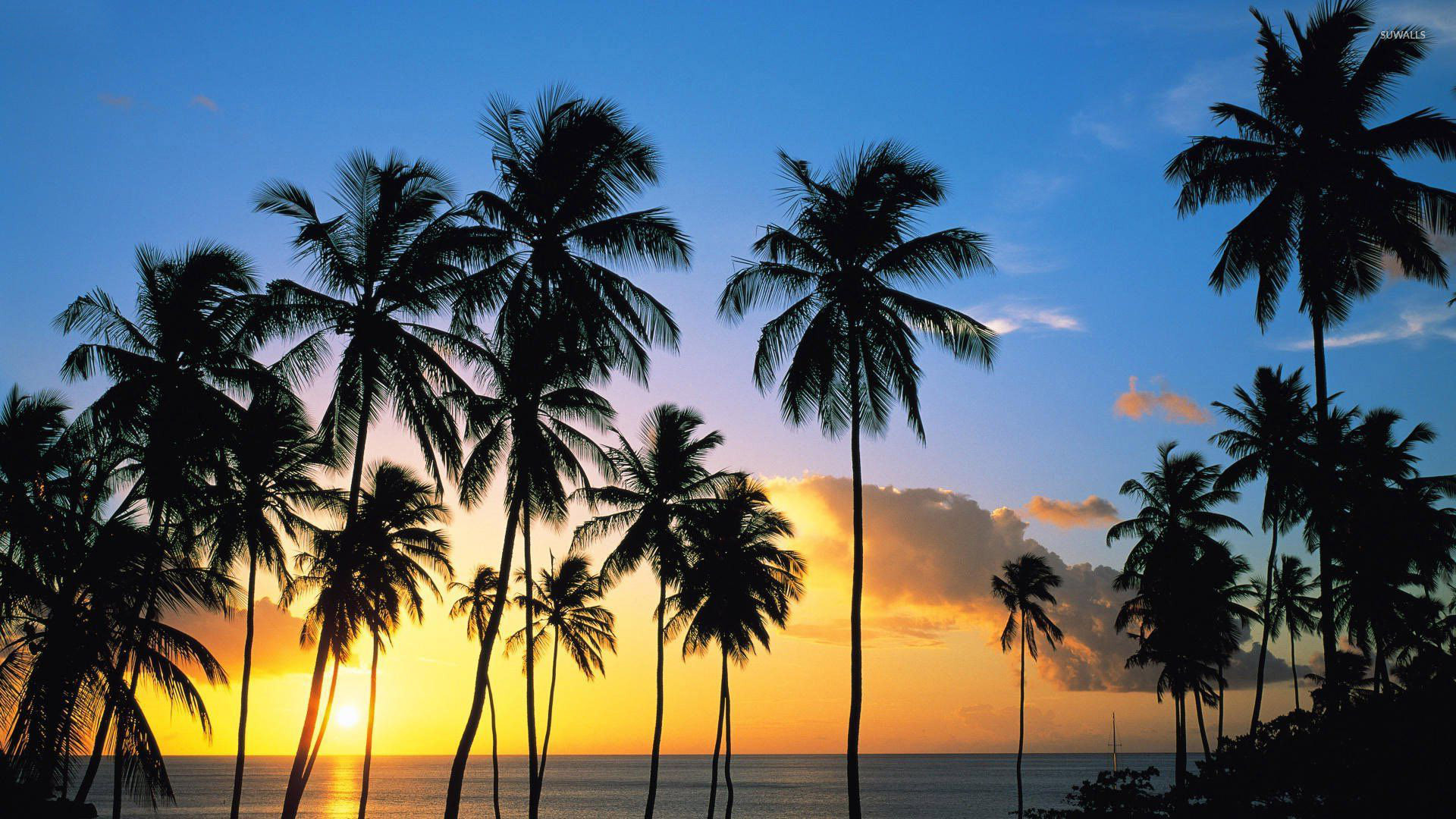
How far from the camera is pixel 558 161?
20156mm

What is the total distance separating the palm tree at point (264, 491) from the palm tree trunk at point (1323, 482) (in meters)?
21.5

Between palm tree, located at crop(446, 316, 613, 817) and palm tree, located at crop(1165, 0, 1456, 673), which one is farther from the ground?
palm tree, located at crop(1165, 0, 1456, 673)

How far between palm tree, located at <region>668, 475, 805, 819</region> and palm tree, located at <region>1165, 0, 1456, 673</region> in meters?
18.6

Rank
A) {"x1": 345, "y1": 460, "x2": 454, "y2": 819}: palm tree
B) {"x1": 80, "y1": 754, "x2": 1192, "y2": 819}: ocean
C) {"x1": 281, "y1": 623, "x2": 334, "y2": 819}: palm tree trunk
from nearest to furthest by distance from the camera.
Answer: {"x1": 281, "y1": 623, "x2": 334, "y2": 819}: palm tree trunk → {"x1": 345, "y1": 460, "x2": 454, "y2": 819}: palm tree → {"x1": 80, "y1": 754, "x2": 1192, "y2": 819}: ocean

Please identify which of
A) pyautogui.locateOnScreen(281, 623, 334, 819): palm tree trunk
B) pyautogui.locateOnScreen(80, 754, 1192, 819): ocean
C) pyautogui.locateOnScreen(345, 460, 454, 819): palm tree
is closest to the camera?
pyautogui.locateOnScreen(281, 623, 334, 819): palm tree trunk

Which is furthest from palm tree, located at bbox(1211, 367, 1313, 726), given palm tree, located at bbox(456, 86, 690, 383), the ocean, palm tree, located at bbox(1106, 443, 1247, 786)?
the ocean

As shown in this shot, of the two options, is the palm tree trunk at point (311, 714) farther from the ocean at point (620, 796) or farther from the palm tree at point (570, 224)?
the ocean at point (620, 796)

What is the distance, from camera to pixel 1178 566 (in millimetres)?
41406

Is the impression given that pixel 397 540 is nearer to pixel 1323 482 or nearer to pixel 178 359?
pixel 178 359

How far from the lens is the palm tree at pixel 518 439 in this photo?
20172 millimetres

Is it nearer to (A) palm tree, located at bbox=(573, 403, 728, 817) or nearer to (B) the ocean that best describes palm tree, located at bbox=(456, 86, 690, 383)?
(A) palm tree, located at bbox=(573, 403, 728, 817)

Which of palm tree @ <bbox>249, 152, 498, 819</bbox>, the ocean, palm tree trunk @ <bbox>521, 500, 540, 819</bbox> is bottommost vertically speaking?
the ocean

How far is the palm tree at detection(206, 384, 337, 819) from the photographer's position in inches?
851

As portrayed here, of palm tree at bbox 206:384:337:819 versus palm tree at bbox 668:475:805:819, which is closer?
palm tree at bbox 206:384:337:819
